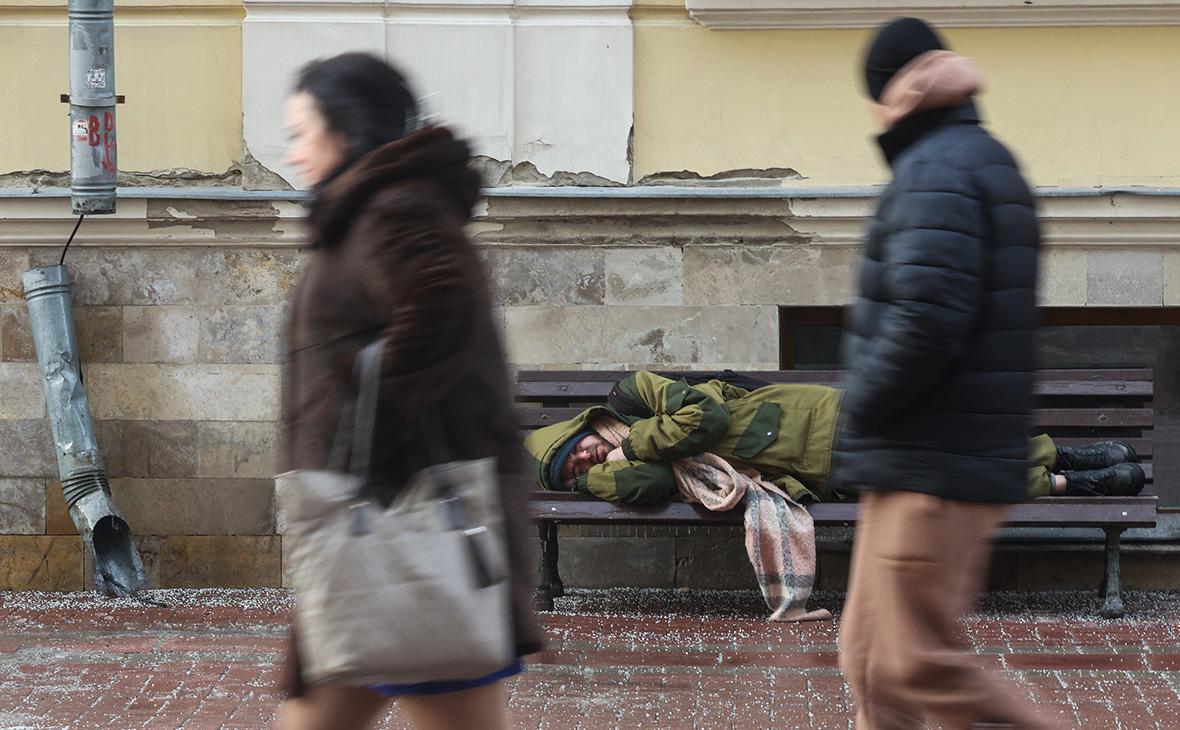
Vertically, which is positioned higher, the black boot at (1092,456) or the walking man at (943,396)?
the walking man at (943,396)

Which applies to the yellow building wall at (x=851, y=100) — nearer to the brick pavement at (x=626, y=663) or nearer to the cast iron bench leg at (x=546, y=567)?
the cast iron bench leg at (x=546, y=567)

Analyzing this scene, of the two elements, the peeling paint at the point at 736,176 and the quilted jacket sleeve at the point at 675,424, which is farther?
the peeling paint at the point at 736,176

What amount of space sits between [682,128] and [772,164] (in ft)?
1.36

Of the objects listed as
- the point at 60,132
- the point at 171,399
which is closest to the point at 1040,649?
the point at 171,399

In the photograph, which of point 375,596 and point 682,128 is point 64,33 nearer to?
point 682,128

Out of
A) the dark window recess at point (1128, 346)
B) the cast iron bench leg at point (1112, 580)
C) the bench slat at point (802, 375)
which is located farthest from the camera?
the dark window recess at point (1128, 346)

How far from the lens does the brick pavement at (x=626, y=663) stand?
496 cm

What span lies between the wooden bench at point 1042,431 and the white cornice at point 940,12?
58.1 inches

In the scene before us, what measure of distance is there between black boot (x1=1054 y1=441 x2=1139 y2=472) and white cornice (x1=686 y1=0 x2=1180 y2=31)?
181cm

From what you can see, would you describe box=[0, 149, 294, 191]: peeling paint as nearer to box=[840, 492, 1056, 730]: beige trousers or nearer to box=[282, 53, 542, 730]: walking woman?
box=[282, 53, 542, 730]: walking woman

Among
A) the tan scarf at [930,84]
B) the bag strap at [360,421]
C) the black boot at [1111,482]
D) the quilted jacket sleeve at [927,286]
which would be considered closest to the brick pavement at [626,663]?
the black boot at [1111,482]

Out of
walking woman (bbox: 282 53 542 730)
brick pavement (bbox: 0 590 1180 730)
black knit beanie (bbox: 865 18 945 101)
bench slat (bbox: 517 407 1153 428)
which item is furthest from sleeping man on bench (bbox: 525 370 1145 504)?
walking woman (bbox: 282 53 542 730)

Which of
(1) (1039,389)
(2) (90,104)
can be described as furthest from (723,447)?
(2) (90,104)

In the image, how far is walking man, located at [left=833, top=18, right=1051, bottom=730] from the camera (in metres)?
3.18
